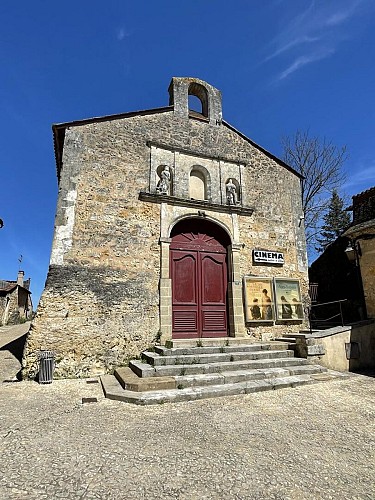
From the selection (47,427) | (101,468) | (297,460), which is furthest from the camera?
(47,427)

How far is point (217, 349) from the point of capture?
20.6 feet

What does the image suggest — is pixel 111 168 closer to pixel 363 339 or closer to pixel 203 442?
pixel 203 442

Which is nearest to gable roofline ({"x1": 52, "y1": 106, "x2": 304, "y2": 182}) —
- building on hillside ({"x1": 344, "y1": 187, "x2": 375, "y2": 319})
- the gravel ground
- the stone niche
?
the stone niche

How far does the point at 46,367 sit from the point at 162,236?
12.7 feet

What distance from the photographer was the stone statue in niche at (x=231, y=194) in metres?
8.59

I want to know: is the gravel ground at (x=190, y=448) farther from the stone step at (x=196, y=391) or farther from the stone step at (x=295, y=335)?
the stone step at (x=295, y=335)

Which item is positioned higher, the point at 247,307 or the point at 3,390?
the point at 247,307

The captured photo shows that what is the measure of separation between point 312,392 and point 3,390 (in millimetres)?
5311

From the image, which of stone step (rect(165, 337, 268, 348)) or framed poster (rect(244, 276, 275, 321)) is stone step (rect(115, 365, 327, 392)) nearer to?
stone step (rect(165, 337, 268, 348))

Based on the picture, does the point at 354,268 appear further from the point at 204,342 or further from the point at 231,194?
the point at 204,342

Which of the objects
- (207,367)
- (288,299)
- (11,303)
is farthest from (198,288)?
(11,303)

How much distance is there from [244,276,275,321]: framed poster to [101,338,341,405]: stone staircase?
3.53 feet

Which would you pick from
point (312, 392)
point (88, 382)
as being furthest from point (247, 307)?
point (88, 382)

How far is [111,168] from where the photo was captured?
24.5 ft
